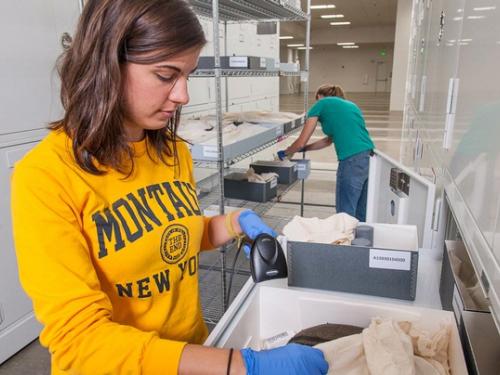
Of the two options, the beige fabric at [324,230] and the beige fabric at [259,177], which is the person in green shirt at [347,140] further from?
the beige fabric at [324,230]

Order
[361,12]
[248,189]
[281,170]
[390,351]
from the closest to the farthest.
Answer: [390,351] → [248,189] → [281,170] → [361,12]

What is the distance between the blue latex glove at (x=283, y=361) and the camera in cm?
77

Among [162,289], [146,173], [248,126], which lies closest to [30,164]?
[146,173]

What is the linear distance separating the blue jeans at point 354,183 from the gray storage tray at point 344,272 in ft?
7.77

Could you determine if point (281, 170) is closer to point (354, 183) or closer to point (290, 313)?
point (354, 183)

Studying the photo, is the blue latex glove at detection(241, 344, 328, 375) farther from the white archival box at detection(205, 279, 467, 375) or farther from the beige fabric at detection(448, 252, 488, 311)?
the beige fabric at detection(448, 252, 488, 311)

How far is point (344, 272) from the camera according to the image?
3.89ft

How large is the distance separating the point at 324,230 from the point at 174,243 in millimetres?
552

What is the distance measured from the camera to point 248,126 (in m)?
2.70

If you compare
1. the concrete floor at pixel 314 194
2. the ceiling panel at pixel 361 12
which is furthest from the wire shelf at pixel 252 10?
the ceiling panel at pixel 361 12

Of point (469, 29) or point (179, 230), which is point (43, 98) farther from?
point (469, 29)

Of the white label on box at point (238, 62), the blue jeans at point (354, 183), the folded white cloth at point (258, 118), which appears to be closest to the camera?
the white label on box at point (238, 62)

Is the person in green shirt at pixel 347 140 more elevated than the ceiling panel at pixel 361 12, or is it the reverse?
the ceiling panel at pixel 361 12

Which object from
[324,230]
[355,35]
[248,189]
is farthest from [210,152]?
[355,35]
